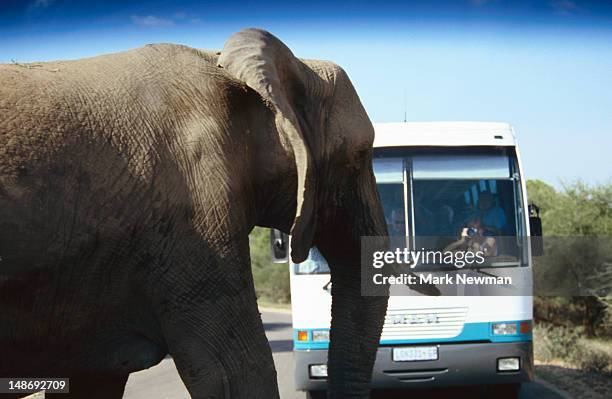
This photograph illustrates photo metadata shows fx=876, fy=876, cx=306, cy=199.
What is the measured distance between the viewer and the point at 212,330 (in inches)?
161

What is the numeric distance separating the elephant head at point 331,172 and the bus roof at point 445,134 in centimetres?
486

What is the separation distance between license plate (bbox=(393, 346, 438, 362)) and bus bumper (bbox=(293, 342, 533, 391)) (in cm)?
4

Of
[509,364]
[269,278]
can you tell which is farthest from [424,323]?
[269,278]

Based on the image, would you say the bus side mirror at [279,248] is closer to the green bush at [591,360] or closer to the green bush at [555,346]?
the green bush at [591,360]

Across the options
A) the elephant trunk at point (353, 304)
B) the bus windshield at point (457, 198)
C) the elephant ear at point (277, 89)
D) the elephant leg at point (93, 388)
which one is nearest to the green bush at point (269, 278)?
the bus windshield at point (457, 198)

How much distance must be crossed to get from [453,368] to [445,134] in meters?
2.64

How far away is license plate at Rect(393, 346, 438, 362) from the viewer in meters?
9.55

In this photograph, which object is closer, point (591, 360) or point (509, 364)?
point (509, 364)

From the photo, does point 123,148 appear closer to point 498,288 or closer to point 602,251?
point 498,288

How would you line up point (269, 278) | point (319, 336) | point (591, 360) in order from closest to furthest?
point (319, 336), point (591, 360), point (269, 278)

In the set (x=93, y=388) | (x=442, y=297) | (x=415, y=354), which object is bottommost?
(x=415, y=354)

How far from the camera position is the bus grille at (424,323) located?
962cm

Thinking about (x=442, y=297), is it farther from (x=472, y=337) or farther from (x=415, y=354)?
(x=415, y=354)

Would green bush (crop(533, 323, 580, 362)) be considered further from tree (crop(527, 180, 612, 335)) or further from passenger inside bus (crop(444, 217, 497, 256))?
passenger inside bus (crop(444, 217, 497, 256))
